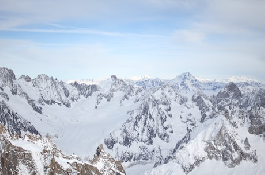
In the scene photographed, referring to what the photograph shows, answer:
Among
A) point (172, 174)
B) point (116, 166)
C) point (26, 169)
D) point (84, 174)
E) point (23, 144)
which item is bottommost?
point (172, 174)

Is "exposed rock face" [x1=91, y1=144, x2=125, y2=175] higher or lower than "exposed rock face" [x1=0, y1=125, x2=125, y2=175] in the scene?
lower

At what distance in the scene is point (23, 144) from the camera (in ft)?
309

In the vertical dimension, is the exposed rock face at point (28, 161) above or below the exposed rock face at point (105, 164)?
above

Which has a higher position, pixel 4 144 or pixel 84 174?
pixel 4 144

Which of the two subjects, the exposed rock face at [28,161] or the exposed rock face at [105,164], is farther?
the exposed rock face at [105,164]

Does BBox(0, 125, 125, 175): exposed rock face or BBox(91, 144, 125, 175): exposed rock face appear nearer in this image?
BBox(0, 125, 125, 175): exposed rock face

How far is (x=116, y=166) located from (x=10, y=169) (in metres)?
66.2

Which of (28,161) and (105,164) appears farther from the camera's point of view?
(105,164)

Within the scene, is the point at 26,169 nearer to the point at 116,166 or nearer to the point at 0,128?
the point at 0,128

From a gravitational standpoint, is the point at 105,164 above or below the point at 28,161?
below

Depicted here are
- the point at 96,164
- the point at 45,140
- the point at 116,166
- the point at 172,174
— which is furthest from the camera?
the point at 172,174

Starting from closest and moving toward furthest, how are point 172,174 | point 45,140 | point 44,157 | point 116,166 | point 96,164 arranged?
point 44,157, point 45,140, point 96,164, point 116,166, point 172,174

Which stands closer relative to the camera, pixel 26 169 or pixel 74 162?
pixel 26 169

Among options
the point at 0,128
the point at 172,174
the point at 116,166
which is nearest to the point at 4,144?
the point at 0,128
